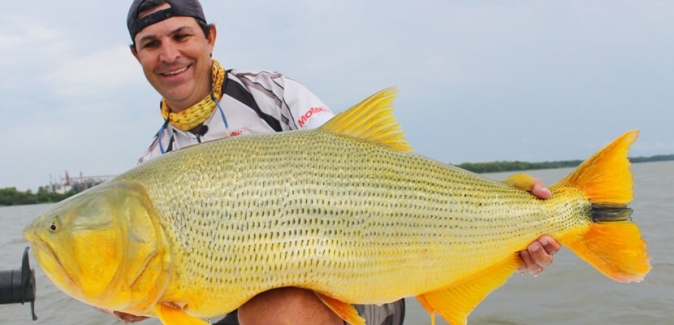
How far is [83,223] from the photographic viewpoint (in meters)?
2.34

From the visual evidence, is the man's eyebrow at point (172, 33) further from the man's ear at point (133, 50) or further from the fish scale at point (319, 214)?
the fish scale at point (319, 214)

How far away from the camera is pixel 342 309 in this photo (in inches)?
104

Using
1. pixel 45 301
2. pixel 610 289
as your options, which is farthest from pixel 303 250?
pixel 45 301

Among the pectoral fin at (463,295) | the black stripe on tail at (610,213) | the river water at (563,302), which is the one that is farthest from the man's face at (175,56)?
the river water at (563,302)

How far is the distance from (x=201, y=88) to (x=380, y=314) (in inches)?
87.9

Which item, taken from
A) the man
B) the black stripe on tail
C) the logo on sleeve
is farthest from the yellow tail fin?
the logo on sleeve

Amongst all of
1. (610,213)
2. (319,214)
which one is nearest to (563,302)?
(610,213)

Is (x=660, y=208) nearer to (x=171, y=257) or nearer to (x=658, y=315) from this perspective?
(x=658, y=315)

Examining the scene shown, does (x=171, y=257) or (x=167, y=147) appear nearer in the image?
(x=171, y=257)

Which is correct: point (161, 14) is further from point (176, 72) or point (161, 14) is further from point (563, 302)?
point (563, 302)

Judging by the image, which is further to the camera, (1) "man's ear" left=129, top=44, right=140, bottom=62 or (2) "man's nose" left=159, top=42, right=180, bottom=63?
(1) "man's ear" left=129, top=44, right=140, bottom=62

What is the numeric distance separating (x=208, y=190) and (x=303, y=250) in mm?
550

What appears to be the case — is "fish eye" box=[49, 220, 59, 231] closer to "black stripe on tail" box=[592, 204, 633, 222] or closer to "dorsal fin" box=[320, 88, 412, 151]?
"dorsal fin" box=[320, 88, 412, 151]

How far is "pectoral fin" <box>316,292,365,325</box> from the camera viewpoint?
2623 mm
